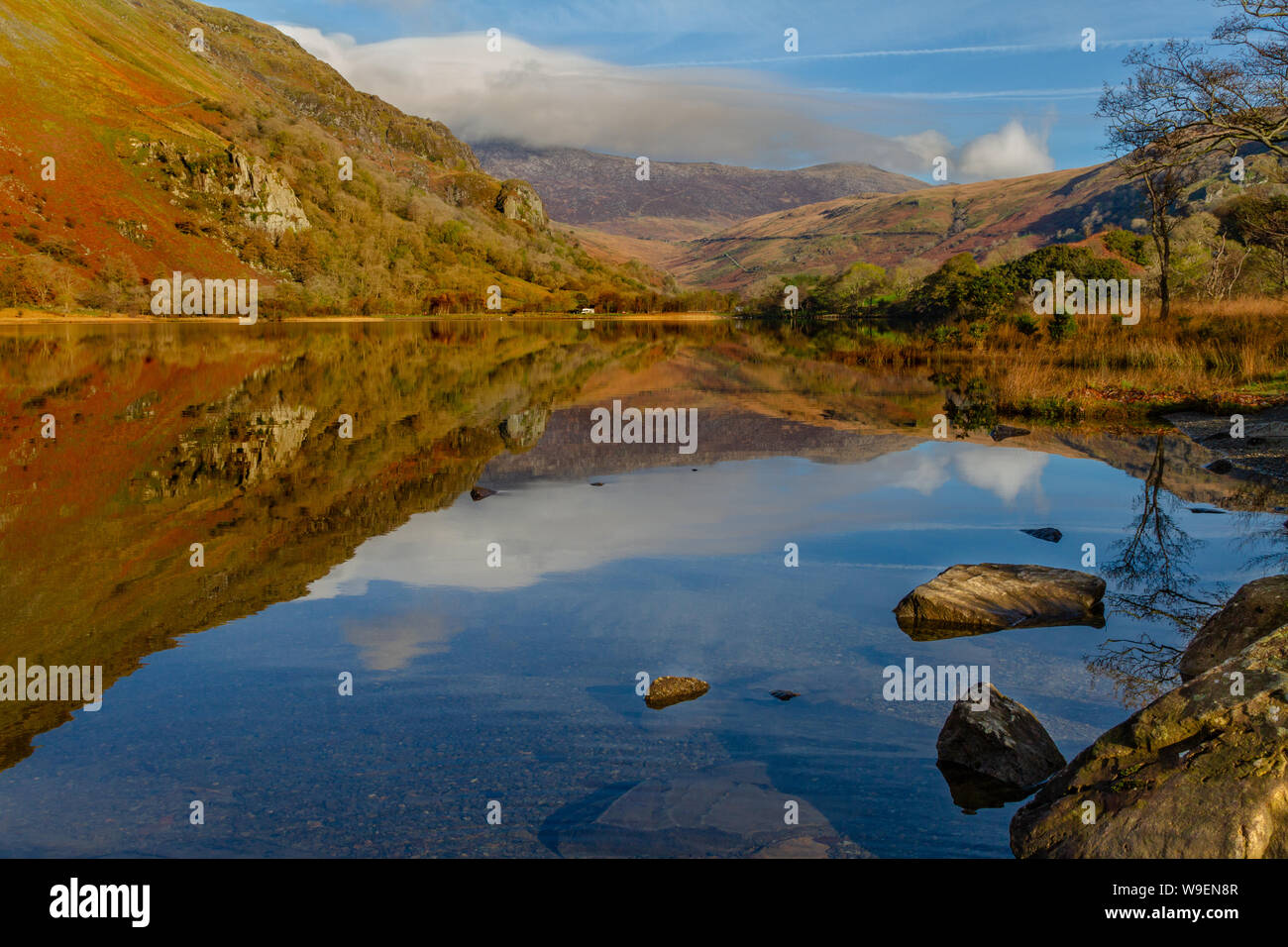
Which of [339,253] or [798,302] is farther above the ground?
[339,253]

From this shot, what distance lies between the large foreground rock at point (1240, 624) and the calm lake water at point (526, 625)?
0.91 m

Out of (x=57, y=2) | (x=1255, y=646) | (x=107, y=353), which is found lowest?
(x=1255, y=646)

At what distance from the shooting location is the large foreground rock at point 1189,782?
4375mm

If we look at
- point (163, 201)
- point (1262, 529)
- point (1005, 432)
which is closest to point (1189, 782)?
point (1262, 529)

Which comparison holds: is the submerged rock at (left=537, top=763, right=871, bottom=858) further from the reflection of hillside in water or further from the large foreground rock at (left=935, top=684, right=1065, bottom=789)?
the reflection of hillside in water

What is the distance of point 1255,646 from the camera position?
17.5 ft

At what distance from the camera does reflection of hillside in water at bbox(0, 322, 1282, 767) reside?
9906mm

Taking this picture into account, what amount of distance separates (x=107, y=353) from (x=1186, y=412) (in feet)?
148

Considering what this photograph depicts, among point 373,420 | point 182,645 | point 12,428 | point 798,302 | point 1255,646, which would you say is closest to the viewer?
point 1255,646

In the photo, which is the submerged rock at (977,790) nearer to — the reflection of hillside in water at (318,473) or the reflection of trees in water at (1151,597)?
the reflection of trees in water at (1151,597)

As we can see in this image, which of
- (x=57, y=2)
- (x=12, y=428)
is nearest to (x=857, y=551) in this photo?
(x=12, y=428)

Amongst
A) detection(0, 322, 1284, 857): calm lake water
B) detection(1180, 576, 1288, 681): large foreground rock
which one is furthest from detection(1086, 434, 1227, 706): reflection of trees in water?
detection(1180, 576, 1288, 681): large foreground rock
